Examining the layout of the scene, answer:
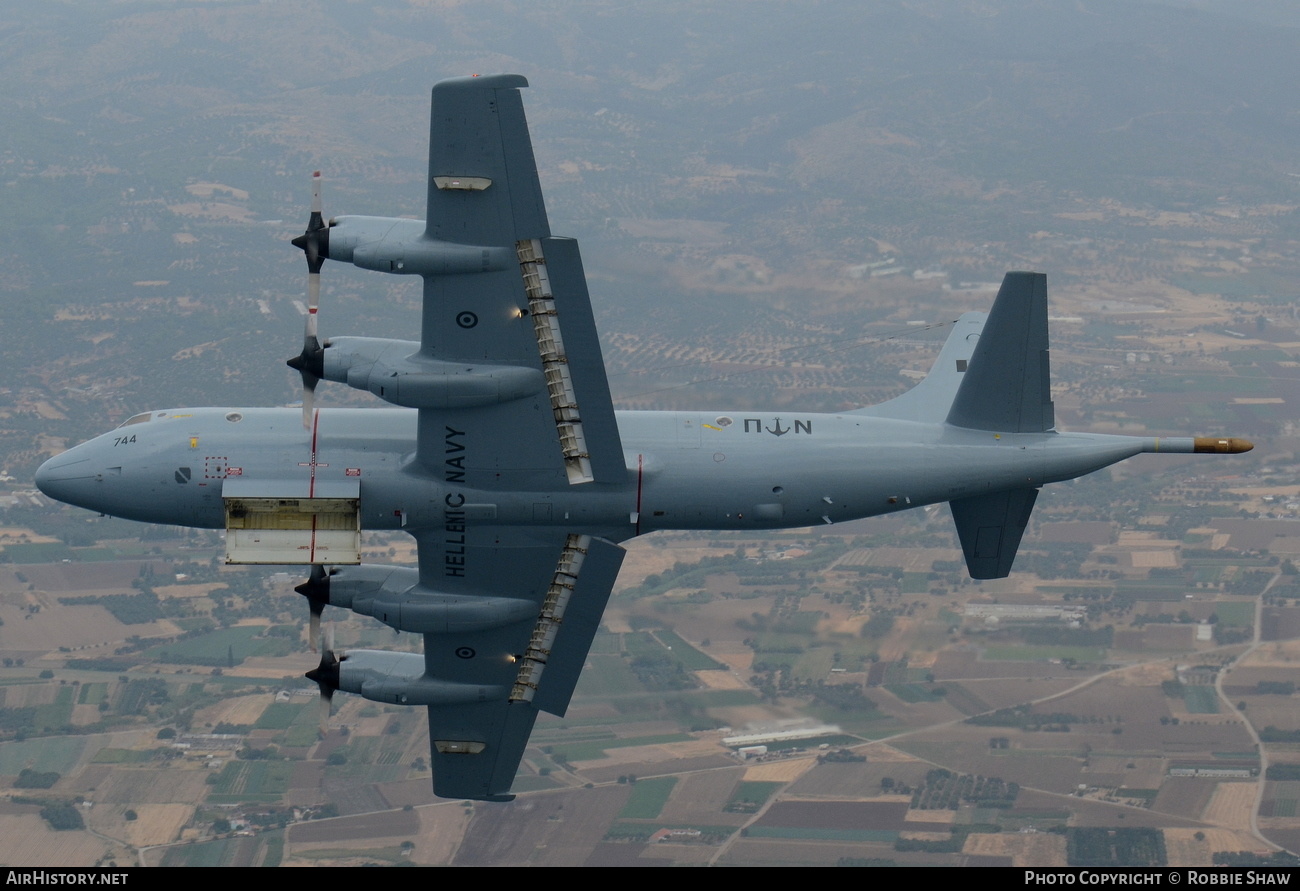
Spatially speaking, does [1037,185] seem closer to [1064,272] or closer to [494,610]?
[1064,272]

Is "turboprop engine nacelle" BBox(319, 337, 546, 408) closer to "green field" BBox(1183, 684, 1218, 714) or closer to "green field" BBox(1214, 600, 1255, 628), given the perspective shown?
"green field" BBox(1183, 684, 1218, 714)

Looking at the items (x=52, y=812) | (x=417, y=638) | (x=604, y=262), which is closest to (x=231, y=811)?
(x=52, y=812)

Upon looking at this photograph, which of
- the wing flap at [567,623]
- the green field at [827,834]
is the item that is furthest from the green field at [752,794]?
the wing flap at [567,623]

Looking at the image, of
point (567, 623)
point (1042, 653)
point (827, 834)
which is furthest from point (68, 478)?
point (1042, 653)

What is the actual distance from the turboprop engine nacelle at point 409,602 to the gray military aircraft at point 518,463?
5 centimetres

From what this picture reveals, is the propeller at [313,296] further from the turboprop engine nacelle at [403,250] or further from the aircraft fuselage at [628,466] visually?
the aircraft fuselage at [628,466]

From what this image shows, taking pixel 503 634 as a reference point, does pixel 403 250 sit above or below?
above

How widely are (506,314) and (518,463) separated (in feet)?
11.9

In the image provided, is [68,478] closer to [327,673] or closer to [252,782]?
[327,673]

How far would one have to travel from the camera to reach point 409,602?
37969mm

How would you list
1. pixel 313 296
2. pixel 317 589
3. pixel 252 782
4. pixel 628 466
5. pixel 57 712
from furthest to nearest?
1. pixel 57 712
2. pixel 252 782
3. pixel 317 589
4. pixel 628 466
5. pixel 313 296

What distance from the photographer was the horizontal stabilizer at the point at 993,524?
39.0m

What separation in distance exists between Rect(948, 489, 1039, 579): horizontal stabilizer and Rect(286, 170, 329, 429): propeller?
618 inches

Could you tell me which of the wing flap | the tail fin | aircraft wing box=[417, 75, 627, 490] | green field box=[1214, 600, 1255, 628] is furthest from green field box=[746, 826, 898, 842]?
green field box=[1214, 600, 1255, 628]
